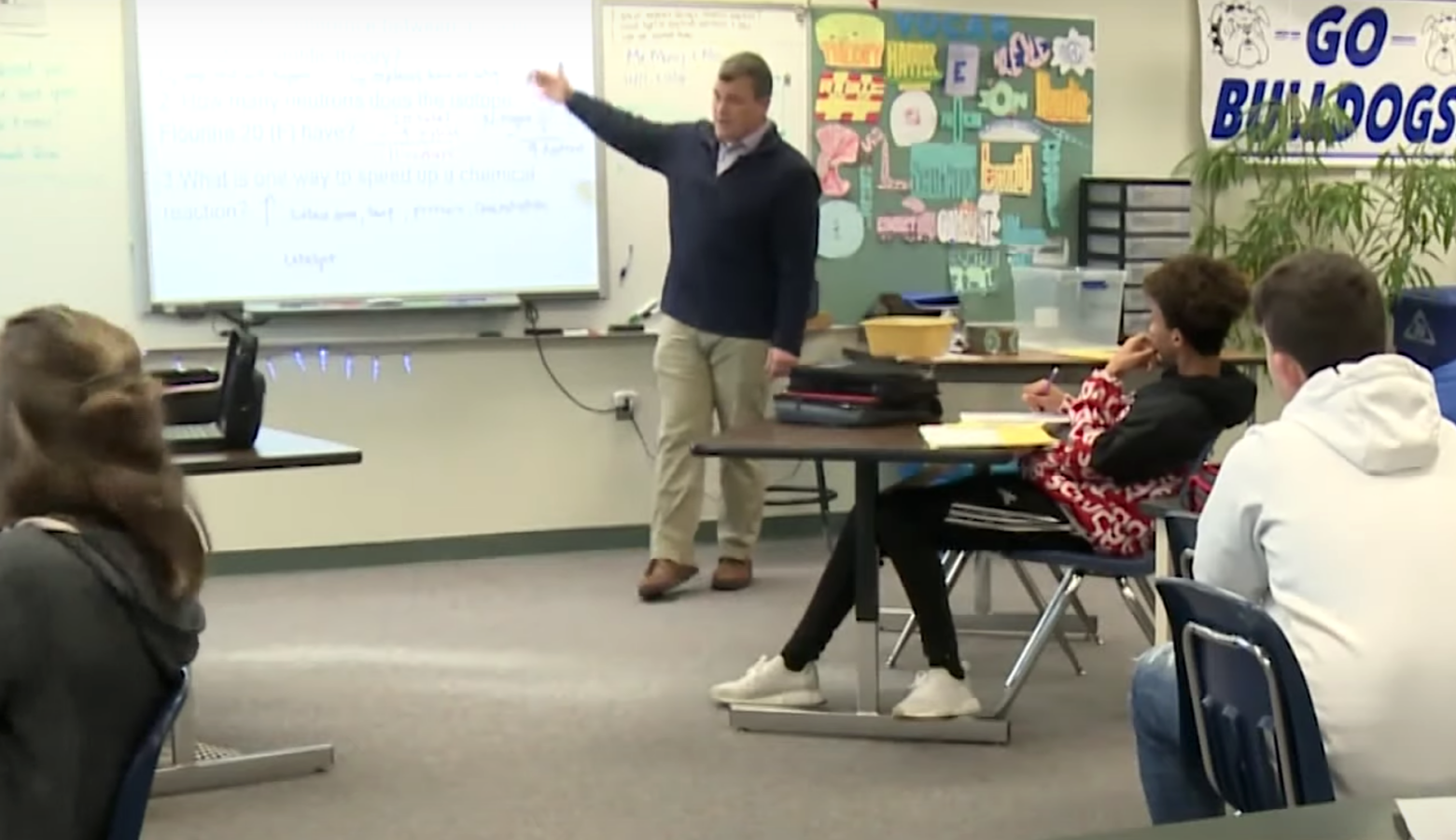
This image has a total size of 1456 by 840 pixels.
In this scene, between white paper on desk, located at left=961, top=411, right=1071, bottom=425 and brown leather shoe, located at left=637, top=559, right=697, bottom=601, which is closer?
white paper on desk, located at left=961, top=411, right=1071, bottom=425

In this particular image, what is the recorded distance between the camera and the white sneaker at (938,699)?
11.7 feet

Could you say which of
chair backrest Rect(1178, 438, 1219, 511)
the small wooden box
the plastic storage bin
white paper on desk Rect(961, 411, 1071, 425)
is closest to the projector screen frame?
the small wooden box

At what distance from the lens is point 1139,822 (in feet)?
10.2

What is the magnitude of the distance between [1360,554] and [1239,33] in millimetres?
4587

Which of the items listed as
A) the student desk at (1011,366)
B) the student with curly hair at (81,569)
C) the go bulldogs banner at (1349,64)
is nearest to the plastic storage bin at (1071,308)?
the student desk at (1011,366)

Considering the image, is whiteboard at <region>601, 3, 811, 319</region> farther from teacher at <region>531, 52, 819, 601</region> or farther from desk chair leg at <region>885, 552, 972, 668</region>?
desk chair leg at <region>885, 552, 972, 668</region>

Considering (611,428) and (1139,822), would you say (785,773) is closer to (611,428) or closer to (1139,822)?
(1139,822)

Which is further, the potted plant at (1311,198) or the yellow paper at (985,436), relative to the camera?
the potted plant at (1311,198)

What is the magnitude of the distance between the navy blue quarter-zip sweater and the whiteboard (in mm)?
429

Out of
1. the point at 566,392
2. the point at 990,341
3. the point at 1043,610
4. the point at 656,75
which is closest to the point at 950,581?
the point at 1043,610

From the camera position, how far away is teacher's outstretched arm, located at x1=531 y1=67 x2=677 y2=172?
493 cm

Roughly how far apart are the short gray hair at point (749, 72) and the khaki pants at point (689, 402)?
28.5 inches

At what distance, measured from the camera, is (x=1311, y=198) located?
5.98m

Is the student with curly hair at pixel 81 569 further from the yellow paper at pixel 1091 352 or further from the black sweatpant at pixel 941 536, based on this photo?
the yellow paper at pixel 1091 352
